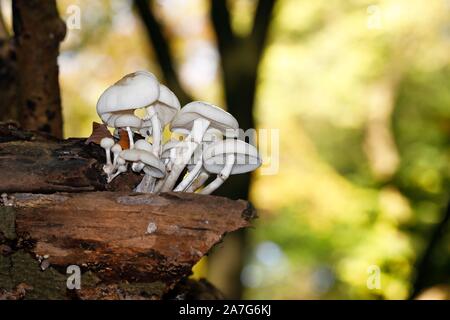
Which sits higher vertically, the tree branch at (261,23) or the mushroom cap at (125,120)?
the tree branch at (261,23)

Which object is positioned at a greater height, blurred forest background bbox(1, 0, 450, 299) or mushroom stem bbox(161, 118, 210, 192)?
blurred forest background bbox(1, 0, 450, 299)

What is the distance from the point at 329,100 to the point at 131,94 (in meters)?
10.8

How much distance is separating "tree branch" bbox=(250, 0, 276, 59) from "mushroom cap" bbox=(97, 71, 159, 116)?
322cm

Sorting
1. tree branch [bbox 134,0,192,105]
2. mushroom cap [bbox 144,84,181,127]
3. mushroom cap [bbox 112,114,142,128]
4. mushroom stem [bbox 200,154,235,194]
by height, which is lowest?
mushroom stem [bbox 200,154,235,194]

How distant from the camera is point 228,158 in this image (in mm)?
2234

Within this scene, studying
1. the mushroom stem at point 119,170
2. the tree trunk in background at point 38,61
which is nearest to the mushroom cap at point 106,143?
the mushroom stem at point 119,170

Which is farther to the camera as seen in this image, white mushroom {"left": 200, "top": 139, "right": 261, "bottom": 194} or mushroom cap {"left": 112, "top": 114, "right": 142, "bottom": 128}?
mushroom cap {"left": 112, "top": 114, "right": 142, "bottom": 128}

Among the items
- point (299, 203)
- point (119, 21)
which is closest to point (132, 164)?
point (119, 21)

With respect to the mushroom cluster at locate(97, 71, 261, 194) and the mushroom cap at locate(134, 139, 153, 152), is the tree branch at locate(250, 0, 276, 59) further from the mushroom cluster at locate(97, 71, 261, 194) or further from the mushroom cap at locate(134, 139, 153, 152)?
the mushroom cap at locate(134, 139, 153, 152)

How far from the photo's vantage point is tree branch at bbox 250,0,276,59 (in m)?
5.10

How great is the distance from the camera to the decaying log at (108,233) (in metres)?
2.03

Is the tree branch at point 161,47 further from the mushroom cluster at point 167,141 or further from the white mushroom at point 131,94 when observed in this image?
the white mushroom at point 131,94

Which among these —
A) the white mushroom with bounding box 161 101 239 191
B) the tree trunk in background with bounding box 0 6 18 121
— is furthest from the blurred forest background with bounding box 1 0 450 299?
the white mushroom with bounding box 161 101 239 191
